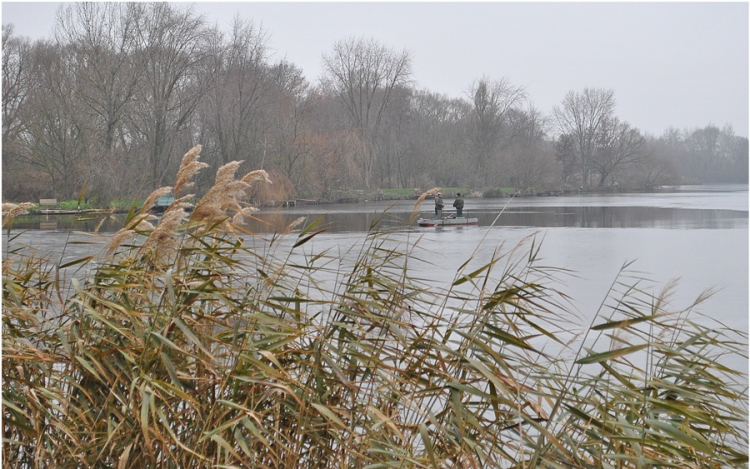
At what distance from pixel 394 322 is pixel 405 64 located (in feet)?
217

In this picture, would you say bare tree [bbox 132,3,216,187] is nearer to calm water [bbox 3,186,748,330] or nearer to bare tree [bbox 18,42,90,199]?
bare tree [bbox 18,42,90,199]

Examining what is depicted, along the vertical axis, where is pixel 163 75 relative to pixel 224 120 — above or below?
above

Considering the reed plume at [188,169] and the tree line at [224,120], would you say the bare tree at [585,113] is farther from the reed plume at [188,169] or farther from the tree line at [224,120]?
the reed plume at [188,169]

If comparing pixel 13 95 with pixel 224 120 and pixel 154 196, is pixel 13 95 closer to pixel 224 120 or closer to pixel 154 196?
pixel 224 120

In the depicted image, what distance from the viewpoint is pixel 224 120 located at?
46.1 m

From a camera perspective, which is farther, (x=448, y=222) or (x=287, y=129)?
(x=287, y=129)

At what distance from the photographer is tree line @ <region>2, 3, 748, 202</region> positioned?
37594mm

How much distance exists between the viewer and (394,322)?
3408 mm

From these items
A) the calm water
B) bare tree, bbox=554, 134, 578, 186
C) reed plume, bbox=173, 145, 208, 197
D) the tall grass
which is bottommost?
the calm water

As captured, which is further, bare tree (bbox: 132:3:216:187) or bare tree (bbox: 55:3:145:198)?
bare tree (bbox: 132:3:216:187)

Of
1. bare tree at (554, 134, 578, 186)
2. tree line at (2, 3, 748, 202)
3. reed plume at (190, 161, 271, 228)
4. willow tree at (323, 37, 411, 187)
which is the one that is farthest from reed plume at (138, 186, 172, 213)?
bare tree at (554, 134, 578, 186)

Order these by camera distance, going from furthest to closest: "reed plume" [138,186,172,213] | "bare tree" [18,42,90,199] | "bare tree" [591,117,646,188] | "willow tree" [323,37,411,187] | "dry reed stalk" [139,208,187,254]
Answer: "bare tree" [591,117,646,188]
"willow tree" [323,37,411,187]
"bare tree" [18,42,90,199]
"reed plume" [138,186,172,213]
"dry reed stalk" [139,208,187,254]

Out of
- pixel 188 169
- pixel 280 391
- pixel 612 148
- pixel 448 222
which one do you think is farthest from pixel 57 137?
pixel 612 148

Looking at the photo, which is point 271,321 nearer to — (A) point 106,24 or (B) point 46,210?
(B) point 46,210
